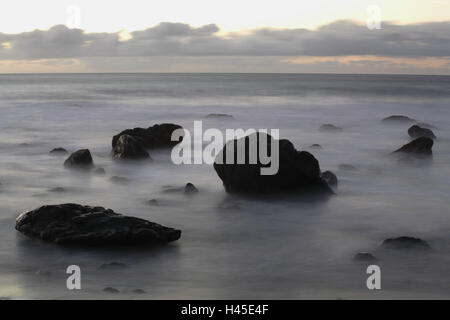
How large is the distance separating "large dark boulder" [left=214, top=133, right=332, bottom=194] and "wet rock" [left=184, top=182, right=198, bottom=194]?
1.06m

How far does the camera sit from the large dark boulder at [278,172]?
13055 millimetres

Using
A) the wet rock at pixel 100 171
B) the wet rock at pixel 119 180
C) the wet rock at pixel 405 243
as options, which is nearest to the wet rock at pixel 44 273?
the wet rock at pixel 405 243

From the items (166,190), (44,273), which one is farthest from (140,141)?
(44,273)

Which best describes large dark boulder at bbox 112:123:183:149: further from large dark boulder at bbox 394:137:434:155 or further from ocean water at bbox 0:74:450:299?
large dark boulder at bbox 394:137:434:155

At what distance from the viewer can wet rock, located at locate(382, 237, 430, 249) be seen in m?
9.91

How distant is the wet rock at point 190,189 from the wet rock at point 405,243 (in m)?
5.19

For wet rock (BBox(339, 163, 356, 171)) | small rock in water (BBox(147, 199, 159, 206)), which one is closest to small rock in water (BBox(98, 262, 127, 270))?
small rock in water (BBox(147, 199, 159, 206))

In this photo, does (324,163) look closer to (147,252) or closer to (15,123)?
(147,252)

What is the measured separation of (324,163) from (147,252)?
1071 cm

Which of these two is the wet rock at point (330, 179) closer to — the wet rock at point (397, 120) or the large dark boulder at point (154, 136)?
the large dark boulder at point (154, 136)

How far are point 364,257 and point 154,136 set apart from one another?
39.4 feet

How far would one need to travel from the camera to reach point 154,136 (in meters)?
20.4
